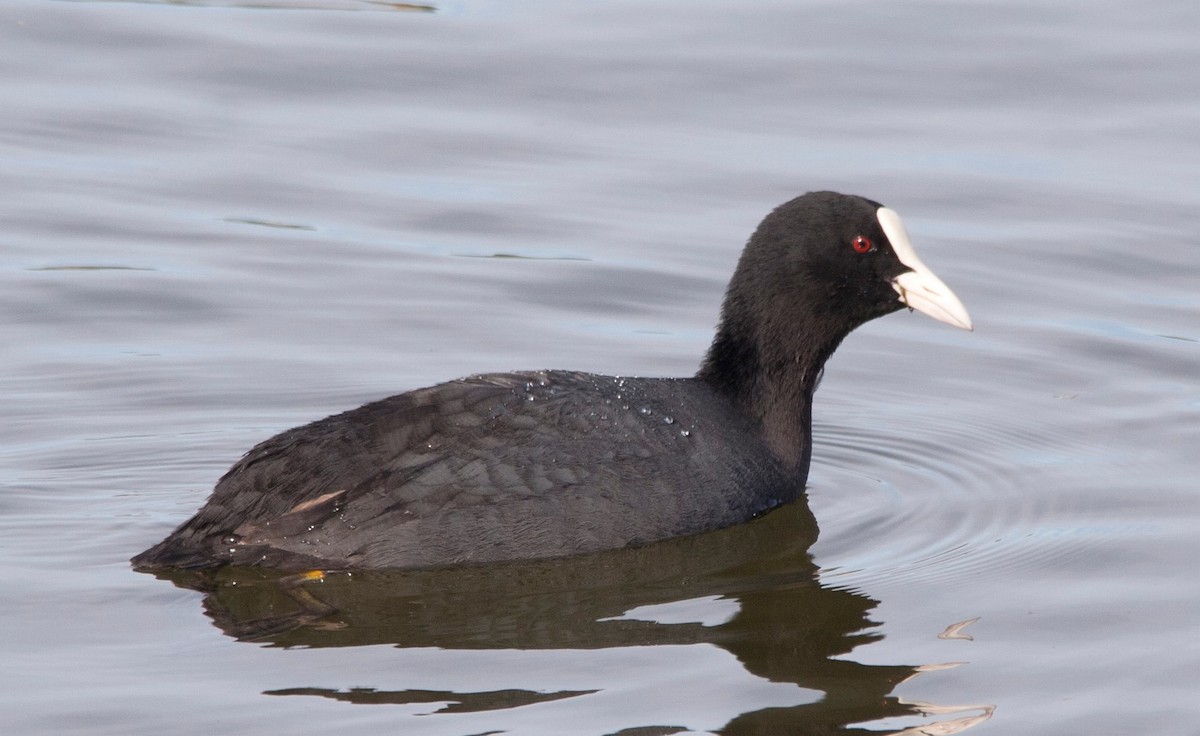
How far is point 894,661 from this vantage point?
6.86 metres

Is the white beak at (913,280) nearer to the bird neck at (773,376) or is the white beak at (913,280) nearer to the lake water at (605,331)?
the bird neck at (773,376)

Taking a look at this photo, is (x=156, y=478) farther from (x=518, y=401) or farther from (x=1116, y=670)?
(x=1116, y=670)

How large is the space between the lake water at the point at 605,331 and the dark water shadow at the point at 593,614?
0.02 metres

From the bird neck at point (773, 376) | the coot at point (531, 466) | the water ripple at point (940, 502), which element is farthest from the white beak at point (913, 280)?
the water ripple at point (940, 502)

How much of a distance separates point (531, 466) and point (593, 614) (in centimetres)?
64

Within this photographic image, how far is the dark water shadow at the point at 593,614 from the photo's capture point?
6.49 meters

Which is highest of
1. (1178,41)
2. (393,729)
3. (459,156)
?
(1178,41)

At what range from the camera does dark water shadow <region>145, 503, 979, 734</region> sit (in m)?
6.49

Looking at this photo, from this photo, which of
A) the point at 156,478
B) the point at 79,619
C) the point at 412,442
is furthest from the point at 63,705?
the point at 156,478

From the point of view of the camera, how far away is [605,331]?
10641 millimetres

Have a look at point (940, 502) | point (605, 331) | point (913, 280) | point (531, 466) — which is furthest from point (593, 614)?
point (605, 331)

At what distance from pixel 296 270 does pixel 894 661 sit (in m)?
5.56

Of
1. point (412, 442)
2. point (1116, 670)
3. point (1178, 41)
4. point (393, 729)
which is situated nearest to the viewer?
point (393, 729)

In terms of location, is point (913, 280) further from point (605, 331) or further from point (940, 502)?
point (605, 331)
